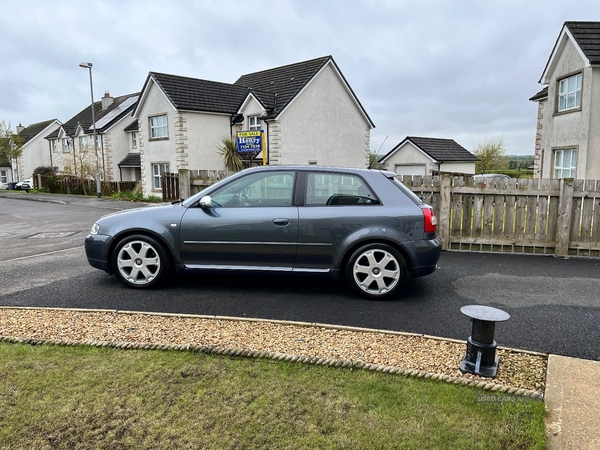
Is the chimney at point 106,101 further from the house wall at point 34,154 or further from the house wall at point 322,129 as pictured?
the house wall at point 322,129

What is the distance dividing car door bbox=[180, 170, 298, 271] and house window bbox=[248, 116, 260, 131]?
2065 cm

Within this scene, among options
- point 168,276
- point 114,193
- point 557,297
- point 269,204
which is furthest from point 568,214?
point 114,193

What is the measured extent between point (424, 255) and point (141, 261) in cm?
364

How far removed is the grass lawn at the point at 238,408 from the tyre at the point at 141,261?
218 centimetres

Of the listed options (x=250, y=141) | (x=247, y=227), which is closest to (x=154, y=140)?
(x=250, y=141)

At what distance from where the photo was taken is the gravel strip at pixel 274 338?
3.54m

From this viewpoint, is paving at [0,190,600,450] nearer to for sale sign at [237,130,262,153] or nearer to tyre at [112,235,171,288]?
tyre at [112,235,171,288]

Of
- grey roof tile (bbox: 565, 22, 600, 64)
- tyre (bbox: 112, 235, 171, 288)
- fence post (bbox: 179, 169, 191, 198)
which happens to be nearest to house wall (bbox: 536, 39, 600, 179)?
grey roof tile (bbox: 565, 22, 600, 64)

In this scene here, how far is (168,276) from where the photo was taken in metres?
5.81

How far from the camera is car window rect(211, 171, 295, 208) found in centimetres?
560

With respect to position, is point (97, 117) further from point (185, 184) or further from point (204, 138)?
point (185, 184)

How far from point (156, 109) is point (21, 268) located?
70.2 ft

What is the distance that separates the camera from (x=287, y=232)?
17.8ft

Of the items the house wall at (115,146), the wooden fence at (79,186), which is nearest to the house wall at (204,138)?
the wooden fence at (79,186)
